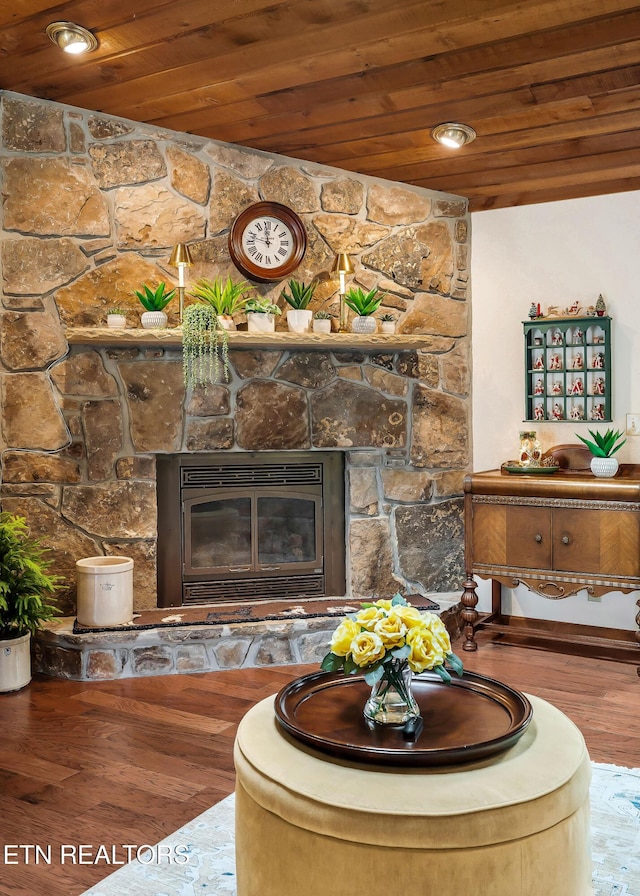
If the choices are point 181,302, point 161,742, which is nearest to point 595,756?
point 161,742

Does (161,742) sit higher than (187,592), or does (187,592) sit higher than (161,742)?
(187,592)

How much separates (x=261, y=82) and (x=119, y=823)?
253 cm

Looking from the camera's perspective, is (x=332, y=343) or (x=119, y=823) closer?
(x=119, y=823)

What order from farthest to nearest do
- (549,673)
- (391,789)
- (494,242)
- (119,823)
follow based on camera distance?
1. (494,242)
2. (549,673)
3. (119,823)
4. (391,789)

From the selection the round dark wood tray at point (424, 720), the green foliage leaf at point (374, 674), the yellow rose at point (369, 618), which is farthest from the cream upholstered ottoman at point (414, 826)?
the yellow rose at point (369, 618)

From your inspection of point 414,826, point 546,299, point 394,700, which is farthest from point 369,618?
point 546,299

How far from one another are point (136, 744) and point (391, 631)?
4.82 ft

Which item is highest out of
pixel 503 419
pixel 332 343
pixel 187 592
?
pixel 332 343

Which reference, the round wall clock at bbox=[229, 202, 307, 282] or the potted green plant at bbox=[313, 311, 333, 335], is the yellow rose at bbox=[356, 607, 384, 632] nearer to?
the potted green plant at bbox=[313, 311, 333, 335]

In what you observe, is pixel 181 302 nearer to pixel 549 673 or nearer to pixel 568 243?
pixel 568 243

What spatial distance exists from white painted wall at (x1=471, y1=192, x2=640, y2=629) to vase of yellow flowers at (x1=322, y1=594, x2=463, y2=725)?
8.64ft

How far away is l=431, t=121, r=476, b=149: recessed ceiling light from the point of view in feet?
10.7

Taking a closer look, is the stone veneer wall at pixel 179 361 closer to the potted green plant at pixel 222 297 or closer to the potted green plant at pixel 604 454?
the potted green plant at pixel 222 297

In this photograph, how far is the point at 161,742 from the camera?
8.92 ft
